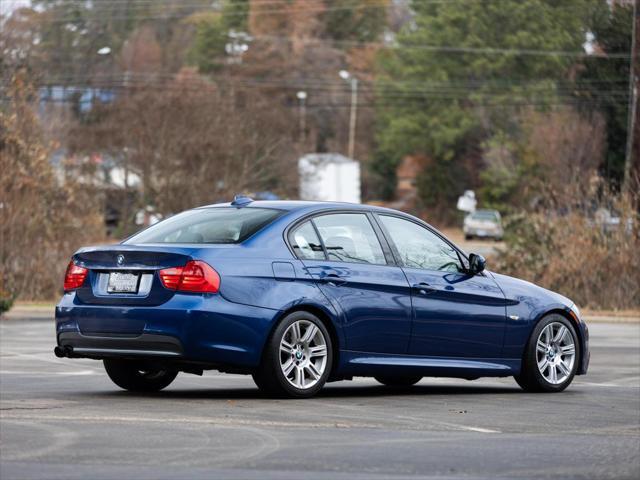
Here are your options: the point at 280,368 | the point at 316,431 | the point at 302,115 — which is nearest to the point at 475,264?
the point at 280,368

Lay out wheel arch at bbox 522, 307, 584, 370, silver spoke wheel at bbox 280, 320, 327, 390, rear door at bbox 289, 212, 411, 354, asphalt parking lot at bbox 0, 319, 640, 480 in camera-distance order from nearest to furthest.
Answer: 1. asphalt parking lot at bbox 0, 319, 640, 480
2. silver spoke wheel at bbox 280, 320, 327, 390
3. rear door at bbox 289, 212, 411, 354
4. wheel arch at bbox 522, 307, 584, 370

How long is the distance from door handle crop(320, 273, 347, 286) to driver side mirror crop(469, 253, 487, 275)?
1436 mm

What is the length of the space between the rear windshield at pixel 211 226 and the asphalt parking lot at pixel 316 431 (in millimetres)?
1195

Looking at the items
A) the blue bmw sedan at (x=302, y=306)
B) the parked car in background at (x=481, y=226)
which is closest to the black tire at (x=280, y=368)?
the blue bmw sedan at (x=302, y=306)

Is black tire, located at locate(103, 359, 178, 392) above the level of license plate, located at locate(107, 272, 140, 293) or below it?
below

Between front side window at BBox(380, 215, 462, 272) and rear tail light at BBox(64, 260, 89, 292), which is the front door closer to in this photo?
front side window at BBox(380, 215, 462, 272)

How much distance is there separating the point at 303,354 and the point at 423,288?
4.53ft

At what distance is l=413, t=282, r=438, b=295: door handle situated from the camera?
41.8 feet

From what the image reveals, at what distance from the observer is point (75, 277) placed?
12.1m

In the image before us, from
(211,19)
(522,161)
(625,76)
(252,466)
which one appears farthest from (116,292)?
(211,19)

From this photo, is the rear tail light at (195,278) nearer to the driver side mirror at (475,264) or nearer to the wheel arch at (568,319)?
the driver side mirror at (475,264)

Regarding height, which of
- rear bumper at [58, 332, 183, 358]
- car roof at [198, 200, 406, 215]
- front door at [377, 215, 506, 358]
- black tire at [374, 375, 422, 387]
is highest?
car roof at [198, 200, 406, 215]

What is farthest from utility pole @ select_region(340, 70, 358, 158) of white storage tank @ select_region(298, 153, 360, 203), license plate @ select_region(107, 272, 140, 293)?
license plate @ select_region(107, 272, 140, 293)

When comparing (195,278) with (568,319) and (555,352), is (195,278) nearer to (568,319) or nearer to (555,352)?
(555,352)
